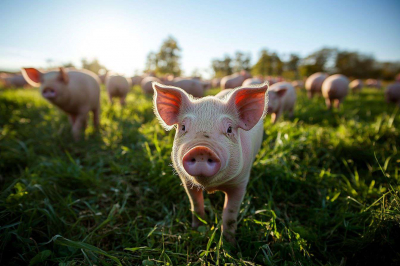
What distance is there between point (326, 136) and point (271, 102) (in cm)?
191

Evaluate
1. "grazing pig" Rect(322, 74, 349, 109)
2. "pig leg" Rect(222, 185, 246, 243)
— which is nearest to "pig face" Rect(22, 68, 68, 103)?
"pig leg" Rect(222, 185, 246, 243)

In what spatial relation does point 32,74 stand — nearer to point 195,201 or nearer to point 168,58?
point 195,201

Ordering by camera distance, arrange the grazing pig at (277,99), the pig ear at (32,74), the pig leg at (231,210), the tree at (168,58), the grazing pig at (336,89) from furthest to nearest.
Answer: the tree at (168,58)
the grazing pig at (336,89)
the grazing pig at (277,99)
the pig ear at (32,74)
the pig leg at (231,210)

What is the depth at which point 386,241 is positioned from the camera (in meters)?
1.89

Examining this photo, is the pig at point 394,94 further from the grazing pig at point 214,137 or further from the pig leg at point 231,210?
the pig leg at point 231,210

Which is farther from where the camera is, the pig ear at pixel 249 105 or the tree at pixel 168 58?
the tree at pixel 168 58

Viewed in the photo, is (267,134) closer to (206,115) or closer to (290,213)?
(290,213)

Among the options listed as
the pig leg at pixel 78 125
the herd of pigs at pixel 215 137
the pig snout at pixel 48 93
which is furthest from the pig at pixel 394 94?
the pig snout at pixel 48 93

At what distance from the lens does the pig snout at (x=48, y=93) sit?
4.43 m

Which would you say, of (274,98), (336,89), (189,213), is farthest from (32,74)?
(336,89)

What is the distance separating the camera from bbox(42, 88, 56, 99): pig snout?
4.43 meters

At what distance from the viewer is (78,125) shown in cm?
509

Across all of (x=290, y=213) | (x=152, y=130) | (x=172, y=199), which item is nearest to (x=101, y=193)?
(x=172, y=199)

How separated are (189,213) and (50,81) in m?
4.33
